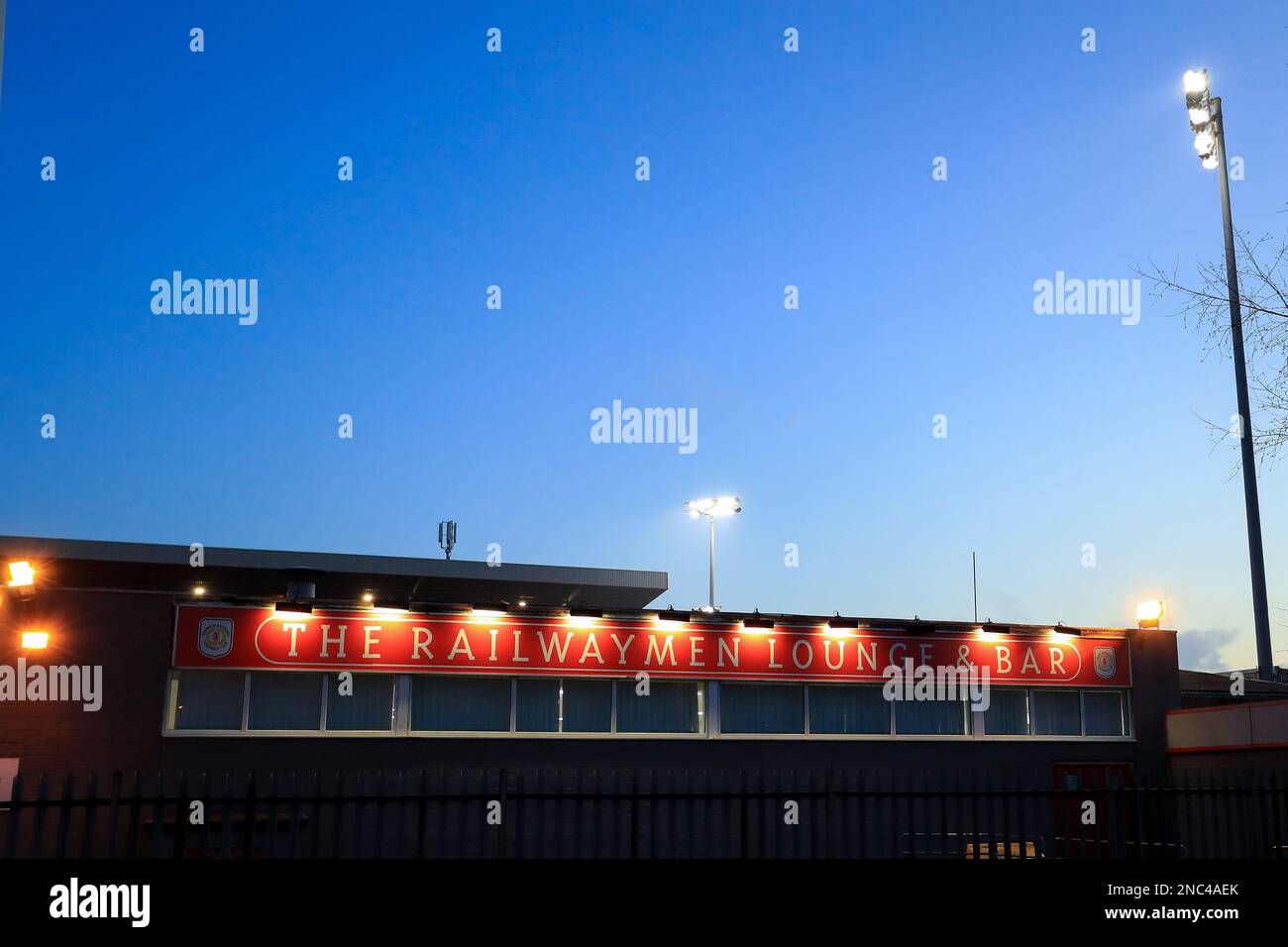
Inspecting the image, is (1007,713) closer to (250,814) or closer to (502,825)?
(502,825)

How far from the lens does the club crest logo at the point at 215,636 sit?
18.4m

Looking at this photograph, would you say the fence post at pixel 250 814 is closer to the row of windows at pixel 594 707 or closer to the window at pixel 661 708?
the row of windows at pixel 594 707

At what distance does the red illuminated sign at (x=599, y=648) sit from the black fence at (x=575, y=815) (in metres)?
1.79

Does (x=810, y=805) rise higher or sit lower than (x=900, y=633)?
lower

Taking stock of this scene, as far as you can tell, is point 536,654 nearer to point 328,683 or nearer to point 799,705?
point 328,683

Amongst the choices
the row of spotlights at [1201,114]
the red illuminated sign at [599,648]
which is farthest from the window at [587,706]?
the row of spotlights at [1201,114]

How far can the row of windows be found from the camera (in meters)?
18.7

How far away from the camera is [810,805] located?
14.2 metres
